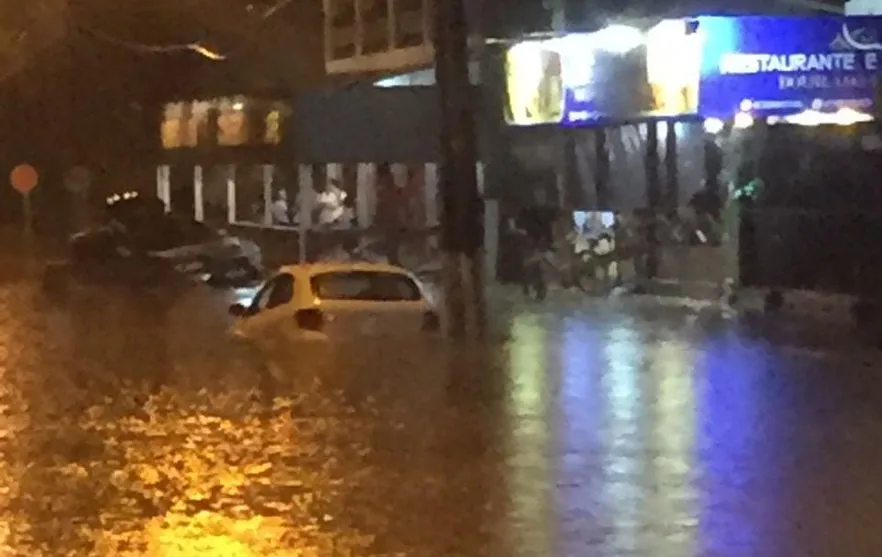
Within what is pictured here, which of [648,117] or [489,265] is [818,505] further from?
[489,265]

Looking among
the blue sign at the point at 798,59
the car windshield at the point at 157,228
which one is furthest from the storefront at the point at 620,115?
the car windshield at the point at 157,228

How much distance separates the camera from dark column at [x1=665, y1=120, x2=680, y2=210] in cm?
3053

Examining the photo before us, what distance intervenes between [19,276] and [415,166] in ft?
28.4

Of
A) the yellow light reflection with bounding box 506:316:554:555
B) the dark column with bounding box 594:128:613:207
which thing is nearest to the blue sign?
the dark column with bounding box 594:128:613:207

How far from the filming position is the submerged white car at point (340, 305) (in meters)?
18.6

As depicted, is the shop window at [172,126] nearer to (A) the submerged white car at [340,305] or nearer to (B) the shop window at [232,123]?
(B) the shop window at [232,123]

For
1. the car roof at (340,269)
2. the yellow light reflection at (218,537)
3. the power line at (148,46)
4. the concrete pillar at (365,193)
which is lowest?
the yellow light reflection at (218,537)

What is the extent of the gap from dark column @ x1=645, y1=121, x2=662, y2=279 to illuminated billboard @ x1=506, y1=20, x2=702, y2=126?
5.19ft

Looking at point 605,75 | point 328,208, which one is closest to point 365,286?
point 605,75

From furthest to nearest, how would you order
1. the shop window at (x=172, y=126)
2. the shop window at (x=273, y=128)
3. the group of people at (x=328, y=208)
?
the shop window at (x=172, y=126), the group of people at (x=328, y=208), the shop window at (x=273, y=128)

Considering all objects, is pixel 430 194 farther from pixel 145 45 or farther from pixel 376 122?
pixel 145 45

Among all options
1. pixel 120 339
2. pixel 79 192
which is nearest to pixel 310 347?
pixel 120 339

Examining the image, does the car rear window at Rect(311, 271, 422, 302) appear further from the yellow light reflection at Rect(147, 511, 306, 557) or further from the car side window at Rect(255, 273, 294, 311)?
the yellow light reflection at Rect(147, 511, 306, 557)

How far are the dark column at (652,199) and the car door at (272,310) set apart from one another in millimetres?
12115
